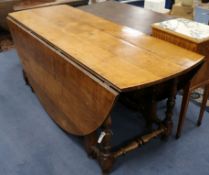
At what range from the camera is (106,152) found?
1.53m

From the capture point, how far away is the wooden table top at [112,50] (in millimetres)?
1268

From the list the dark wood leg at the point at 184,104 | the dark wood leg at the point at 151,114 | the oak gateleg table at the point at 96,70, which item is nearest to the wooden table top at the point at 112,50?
the oak gateleg table at the point at 96,70

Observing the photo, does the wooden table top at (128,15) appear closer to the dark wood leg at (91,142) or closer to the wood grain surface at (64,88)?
the wood grain surface at (64,88)

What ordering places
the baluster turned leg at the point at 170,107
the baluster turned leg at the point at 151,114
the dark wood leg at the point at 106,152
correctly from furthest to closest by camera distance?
the baluster turned leg at the point at 151,114 < the baluster turned leg at the point at 170,107 < the dark wood leg at the point at 106,152

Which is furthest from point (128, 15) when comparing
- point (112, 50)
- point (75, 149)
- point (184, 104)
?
point (75, 149)

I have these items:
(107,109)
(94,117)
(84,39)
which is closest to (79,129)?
(94,117)

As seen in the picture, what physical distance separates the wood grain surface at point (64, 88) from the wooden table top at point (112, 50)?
0.16 ft

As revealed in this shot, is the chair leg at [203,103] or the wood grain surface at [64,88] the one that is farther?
the chair leg at [203,103]

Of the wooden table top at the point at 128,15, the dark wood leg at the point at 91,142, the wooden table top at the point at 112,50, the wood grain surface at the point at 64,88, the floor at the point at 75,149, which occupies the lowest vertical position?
the floor at the point at 75,149

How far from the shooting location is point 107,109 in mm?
1272

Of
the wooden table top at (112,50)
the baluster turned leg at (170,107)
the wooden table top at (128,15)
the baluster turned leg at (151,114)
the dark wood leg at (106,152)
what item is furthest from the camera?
the wooden table top at (128,15)

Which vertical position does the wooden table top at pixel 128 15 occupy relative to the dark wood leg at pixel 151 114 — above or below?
above

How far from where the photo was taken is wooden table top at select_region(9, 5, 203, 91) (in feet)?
4.16

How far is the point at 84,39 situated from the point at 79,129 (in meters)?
0.57
